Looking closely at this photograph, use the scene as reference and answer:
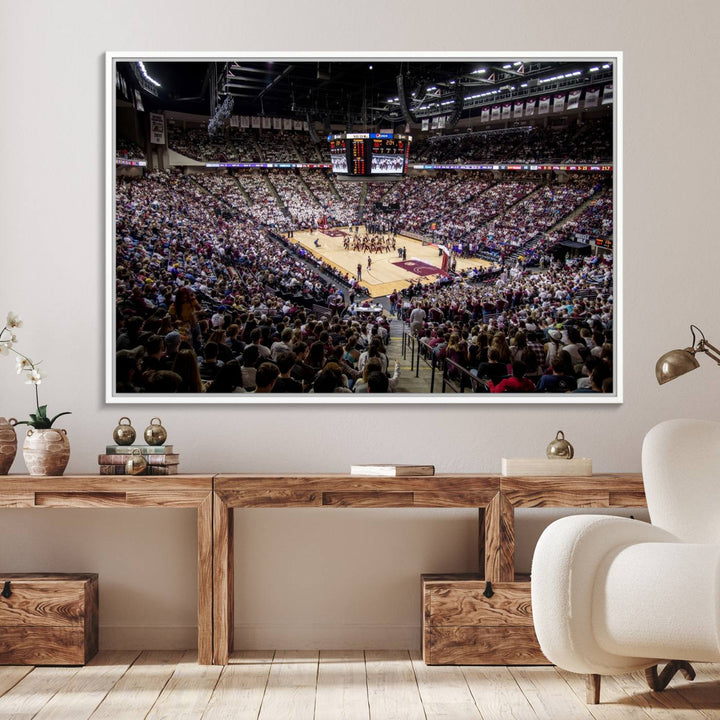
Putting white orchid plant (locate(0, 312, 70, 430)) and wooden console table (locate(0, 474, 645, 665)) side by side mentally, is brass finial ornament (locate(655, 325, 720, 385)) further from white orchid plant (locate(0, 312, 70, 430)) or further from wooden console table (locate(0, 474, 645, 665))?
white orchid plant (locate(0, 312, 70, 430))

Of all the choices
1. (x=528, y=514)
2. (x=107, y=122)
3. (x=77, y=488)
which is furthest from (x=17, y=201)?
(x=528, y=514)

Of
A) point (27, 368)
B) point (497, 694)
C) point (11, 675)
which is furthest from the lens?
point (27, 368)

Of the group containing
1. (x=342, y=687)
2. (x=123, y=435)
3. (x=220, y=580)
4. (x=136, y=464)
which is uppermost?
(x=123, y=435)

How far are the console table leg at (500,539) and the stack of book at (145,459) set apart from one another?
1.22 meters

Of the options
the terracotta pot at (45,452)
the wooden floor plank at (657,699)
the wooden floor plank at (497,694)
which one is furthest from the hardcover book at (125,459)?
the wooden floor plank at (657,699)

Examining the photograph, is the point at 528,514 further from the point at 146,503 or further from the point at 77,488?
the point at 77,488

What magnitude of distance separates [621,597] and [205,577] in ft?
5.02

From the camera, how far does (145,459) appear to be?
3.33 m

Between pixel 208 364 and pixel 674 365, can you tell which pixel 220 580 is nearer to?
pixel 208 364

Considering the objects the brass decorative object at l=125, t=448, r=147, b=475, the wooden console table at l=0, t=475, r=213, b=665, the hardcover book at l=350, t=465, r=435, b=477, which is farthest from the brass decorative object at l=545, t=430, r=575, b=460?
the brass decorative object at l=125, t=448, r=147, b=475

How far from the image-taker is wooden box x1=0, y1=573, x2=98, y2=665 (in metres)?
3.23

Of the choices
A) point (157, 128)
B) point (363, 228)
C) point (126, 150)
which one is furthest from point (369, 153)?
point (126, 150)

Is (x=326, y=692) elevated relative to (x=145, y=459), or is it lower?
lower

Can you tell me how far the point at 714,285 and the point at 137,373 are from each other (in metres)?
2.44
